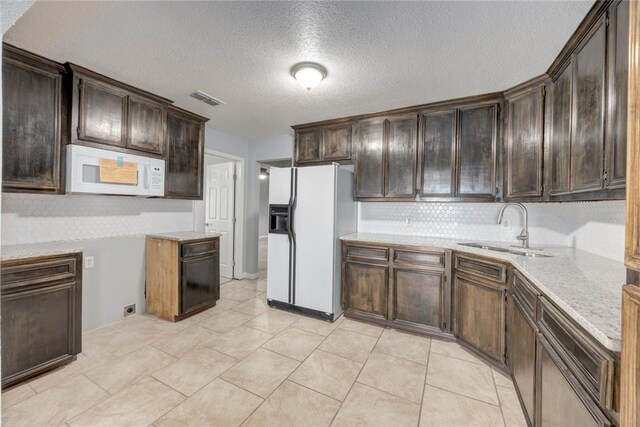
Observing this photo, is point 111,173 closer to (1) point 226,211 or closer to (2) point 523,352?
(1) point 226,211

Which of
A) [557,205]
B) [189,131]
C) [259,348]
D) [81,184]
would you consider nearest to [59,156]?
[81,184]

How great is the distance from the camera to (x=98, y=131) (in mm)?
2488

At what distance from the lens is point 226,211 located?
4.73 m

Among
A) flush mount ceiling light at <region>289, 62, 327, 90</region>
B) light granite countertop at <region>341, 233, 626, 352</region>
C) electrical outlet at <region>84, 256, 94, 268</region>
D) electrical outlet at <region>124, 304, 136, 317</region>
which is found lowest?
electrical outlet at <region>124, 304, 136, 317</region>

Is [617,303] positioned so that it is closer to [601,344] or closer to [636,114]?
[601,344]

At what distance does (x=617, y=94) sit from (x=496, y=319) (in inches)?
67.4

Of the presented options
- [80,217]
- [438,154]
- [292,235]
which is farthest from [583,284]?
[80,217]

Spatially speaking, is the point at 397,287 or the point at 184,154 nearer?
the point at 397,287

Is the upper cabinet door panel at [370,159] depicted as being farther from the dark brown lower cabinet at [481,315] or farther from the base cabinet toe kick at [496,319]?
the dark brown lower cabinet at [481,315]

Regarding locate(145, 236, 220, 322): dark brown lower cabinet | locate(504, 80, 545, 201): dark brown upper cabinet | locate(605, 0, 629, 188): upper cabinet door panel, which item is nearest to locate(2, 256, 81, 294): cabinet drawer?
locate(145, 236, 220, 322): dark brown lower cabinet

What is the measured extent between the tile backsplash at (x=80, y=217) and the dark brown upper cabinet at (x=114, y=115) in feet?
2.18

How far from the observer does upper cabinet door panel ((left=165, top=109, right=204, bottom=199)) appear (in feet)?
10.3

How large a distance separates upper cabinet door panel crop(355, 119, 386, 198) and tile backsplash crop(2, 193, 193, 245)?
2.47 meters

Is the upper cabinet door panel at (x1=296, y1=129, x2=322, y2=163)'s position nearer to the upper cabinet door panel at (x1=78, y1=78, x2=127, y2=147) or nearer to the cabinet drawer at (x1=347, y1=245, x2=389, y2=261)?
the cabinet drawer at (x1=347, y1=245, x2=389, y2=261)
